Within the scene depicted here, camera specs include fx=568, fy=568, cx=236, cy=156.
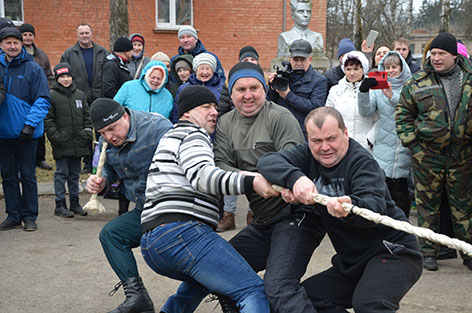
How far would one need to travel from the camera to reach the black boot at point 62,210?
7047mm

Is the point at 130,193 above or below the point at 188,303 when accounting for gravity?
above

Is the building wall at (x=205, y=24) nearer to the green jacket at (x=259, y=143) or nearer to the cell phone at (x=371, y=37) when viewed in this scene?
the cell phone at (x=371, y=37)

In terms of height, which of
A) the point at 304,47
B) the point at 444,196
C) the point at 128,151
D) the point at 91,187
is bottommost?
the point at 444,196

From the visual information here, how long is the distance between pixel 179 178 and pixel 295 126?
874 millimetres

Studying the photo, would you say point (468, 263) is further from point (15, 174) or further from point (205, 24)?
point (205, 24)

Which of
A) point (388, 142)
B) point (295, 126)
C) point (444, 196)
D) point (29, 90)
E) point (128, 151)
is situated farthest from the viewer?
point (29, 90)

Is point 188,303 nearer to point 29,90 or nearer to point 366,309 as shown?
point 366,309

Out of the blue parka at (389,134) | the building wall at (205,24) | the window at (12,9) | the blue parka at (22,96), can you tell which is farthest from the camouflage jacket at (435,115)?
the window at (12,9)

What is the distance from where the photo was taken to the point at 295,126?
376 cm

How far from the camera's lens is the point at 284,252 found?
3.39 m

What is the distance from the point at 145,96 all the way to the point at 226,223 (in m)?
1.73

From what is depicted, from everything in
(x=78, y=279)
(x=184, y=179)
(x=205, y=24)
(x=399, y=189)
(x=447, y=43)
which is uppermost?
(x=205, y=24)

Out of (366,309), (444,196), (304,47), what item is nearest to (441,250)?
(444,196)

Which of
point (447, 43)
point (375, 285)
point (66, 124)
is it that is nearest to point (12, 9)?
point (66, 124)
